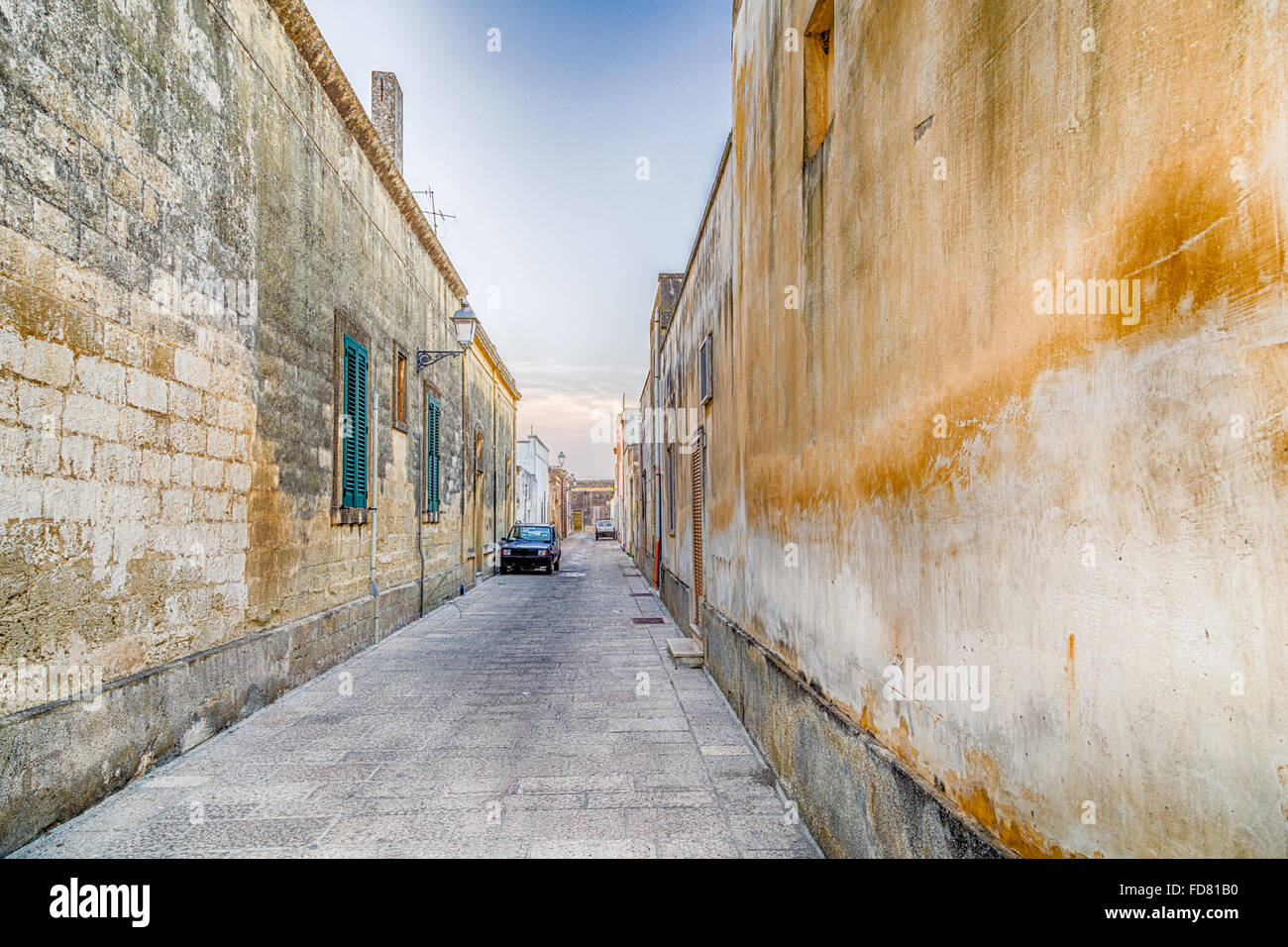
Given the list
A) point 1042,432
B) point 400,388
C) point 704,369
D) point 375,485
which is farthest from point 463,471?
point 1042,432

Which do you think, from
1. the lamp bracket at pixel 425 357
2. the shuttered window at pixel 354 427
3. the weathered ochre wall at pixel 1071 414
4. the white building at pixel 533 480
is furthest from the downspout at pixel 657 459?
the white building at pixel 533 480

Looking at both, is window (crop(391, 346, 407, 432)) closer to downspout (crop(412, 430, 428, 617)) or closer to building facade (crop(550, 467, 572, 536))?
downspout (crop(412, 430, 428, 617))

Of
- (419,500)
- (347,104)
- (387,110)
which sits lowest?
(419,500)

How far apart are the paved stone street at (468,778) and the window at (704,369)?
3.26m

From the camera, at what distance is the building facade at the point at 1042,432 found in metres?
1.35

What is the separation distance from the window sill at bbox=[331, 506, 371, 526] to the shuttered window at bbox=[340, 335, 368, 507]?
0.21 ft

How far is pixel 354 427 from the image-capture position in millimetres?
9000

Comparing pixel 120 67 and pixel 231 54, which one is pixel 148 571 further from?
pixel 231 54

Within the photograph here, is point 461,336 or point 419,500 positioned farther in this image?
point 461,336

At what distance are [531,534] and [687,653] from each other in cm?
1531

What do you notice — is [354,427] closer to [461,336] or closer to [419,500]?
[419,500]

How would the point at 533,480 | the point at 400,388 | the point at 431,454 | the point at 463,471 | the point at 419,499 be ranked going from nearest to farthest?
the point at 400,388
the point at 419,499
the point at 431,454
the point at 463,471
the point at 533,480

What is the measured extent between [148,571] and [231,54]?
4208 millimetres

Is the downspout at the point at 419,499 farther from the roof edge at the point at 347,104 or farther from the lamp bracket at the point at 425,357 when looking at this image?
the roof edge at the point at 347,104
